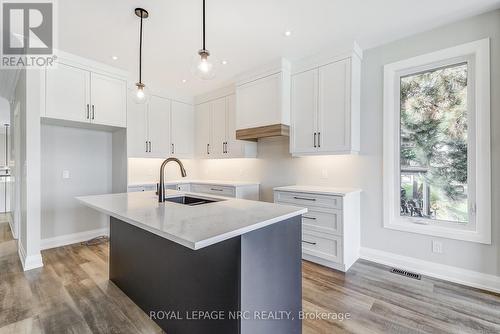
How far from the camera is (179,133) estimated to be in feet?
15.1

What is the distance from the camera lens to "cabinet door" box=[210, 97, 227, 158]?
428 centimetres

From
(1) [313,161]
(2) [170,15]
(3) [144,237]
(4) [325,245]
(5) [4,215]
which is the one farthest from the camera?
(5) [4,215]

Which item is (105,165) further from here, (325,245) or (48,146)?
(325,245)

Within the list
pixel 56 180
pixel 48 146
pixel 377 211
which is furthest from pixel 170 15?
pixel 377 211

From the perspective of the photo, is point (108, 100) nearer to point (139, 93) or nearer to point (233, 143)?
point (139, 93)

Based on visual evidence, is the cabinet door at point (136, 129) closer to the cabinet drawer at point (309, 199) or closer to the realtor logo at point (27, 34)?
the realtor logo at point (27, 34)

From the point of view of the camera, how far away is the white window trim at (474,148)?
228 cm

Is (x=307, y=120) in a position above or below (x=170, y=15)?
below

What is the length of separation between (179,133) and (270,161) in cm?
193

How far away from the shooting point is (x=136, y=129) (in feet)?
12.9

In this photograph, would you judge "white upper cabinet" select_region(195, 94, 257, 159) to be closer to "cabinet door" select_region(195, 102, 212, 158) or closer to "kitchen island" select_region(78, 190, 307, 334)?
"cabinet door" select_region(195, 102, 212, 158)

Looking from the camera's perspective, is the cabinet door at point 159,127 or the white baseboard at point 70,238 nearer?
the white baseboard at point 70,238

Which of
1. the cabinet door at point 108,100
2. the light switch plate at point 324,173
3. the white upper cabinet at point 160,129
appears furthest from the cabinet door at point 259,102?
the cabinet door at point 108,100

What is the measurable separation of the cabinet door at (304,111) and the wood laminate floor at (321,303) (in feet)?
5.10
